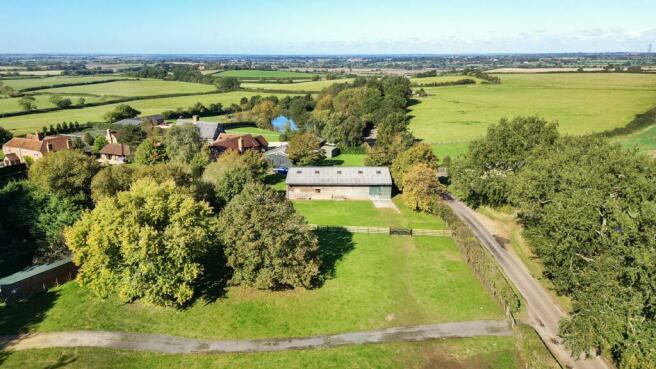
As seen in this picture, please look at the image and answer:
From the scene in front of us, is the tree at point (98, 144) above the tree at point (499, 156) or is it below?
below

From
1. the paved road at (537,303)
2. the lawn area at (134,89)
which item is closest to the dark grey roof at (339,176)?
the paved road at (537,303)

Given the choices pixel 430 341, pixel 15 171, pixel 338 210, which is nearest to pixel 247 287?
pixel 430 341

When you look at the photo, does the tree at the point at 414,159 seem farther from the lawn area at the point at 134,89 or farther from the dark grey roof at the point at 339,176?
the lawn area at the point at 134,89

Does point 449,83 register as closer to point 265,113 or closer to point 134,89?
point 265,113

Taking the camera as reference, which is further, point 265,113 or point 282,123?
point 265,113

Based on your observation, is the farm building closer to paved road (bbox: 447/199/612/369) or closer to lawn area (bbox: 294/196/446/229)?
lawn area (bbox: 294/196/446/229)

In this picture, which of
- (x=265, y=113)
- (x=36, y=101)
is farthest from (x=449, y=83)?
(x=36, y=101)

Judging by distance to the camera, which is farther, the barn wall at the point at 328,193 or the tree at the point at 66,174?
the barn wall at the point at 328,193
